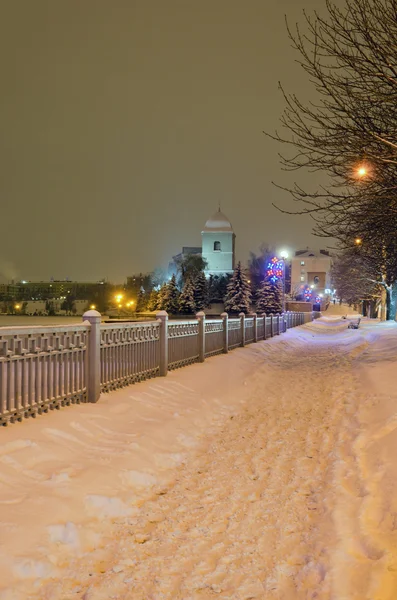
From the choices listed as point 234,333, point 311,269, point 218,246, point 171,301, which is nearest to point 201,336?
point 234,333

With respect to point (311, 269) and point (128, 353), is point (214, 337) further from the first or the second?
point (311, 269)

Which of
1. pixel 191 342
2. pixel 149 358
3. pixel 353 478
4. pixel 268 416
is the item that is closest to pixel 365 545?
pixel 353 478

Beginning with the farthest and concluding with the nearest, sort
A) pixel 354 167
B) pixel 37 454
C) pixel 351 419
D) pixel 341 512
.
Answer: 1. pixel 354 167
2. pixel 351 419
3. pixel 37 454
4. pixel 341 512

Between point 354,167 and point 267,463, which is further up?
point 354,167

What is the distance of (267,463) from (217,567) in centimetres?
264

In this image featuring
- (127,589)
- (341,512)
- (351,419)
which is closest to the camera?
(127,589)

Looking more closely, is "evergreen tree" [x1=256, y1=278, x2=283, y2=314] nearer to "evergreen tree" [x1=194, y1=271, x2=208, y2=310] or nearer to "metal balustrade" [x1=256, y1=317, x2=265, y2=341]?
"evergreen tree" [x1=194, y1=271, x2=208, y2=310]

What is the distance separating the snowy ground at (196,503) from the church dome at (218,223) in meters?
102

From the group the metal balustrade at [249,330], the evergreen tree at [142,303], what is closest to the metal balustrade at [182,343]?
the metal balustrade at [249,330]

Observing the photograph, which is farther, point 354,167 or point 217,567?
point 354,167

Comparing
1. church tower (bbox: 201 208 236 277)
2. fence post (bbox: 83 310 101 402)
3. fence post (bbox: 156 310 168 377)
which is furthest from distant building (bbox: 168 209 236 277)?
fence post (bbox: 83 310 101 402)

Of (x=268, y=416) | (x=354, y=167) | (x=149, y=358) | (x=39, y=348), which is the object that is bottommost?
(x=268, y=416)

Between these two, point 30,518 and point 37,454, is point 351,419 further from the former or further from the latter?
point 30,518

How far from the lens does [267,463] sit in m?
6.11
